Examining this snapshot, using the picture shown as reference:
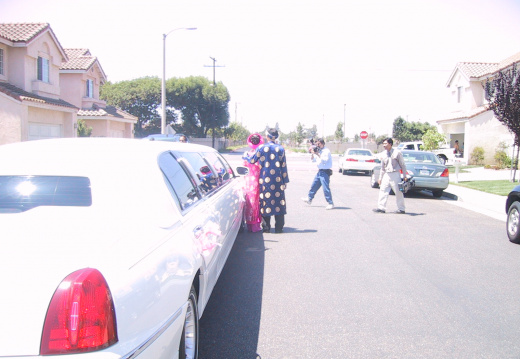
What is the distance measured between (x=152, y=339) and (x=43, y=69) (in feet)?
78.2

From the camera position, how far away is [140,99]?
5641 centimetres

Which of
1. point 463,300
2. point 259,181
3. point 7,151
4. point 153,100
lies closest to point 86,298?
point 7,151

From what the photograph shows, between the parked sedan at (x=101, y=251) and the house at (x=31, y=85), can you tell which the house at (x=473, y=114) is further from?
the parked sedan at (x=101, y=251)

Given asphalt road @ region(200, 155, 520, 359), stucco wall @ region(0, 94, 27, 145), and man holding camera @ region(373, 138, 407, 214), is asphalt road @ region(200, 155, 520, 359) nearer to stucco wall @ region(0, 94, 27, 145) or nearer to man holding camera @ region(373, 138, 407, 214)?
man holding camera @ region(373, 138, 407, 214)

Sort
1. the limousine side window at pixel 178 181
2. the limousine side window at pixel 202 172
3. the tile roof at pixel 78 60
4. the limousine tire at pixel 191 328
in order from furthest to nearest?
the tile roof at pixel 78 60 → the limousine side window at pixel 202 172 → the limousine side window at pixel 178 181 → the limousine tire at pixel 191 328

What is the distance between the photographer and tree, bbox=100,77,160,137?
56.1m

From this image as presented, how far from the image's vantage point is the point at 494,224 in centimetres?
974

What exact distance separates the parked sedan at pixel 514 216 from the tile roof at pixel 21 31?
2064cm

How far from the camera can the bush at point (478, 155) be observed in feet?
93.4

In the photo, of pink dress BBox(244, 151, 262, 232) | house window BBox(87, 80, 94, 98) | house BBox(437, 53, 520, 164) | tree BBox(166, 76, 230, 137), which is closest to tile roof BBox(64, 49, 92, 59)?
house window BBox(87, 80, 94, 98)

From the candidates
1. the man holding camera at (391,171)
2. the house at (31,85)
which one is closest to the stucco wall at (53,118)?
the house at (31,85)

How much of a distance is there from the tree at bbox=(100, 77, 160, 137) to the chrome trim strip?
179ft

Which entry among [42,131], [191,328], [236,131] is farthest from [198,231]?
[236,131]

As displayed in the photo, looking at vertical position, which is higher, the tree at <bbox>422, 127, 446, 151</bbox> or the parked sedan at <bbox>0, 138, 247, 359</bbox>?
the tree at <bbox>422, 127, 446, 151</bbox>
